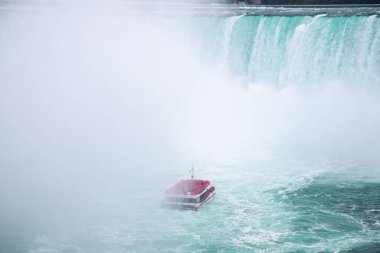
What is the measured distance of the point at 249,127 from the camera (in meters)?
27.8

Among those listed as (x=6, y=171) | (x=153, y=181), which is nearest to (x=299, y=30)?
(x=153, y=181)

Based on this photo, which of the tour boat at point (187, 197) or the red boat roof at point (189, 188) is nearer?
the tour boat at point (187, 197)

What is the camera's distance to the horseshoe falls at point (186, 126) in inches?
615

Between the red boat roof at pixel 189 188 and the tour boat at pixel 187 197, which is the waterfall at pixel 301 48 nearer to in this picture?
the red boat roof at pixel 189 188

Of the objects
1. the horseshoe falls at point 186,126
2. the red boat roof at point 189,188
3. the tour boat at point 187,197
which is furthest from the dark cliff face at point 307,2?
the tour boat at point 187,197

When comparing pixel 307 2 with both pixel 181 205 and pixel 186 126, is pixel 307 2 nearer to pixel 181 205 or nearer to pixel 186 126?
pixel 186 126

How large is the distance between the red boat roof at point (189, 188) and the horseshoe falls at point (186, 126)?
0.62 meters

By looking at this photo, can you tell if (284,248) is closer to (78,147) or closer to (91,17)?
(78,147)

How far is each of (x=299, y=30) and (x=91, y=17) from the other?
47.8 ft

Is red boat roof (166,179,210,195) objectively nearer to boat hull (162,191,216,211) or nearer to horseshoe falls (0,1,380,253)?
boat hull (162,191,216,211)

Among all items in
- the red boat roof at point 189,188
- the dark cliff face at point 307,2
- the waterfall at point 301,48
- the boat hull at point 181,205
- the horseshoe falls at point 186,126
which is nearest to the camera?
the horseshoe falls at point 186,126

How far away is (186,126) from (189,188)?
36.5ft

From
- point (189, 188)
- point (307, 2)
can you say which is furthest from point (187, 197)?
point (307, 2)

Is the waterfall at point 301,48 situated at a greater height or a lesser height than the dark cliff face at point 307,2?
lesser
